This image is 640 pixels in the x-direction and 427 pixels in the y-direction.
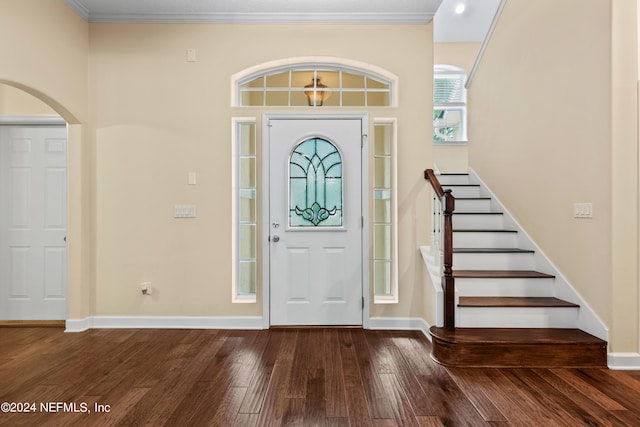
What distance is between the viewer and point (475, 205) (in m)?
4.40

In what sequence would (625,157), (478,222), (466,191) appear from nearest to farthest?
(625,157), (478,222), (466,191)

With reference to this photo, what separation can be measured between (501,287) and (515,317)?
0.32m

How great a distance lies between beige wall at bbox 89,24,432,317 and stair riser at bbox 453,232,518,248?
41 cm

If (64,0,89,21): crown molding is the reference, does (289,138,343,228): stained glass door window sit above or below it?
below

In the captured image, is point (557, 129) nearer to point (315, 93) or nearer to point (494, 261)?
point (494, 261)

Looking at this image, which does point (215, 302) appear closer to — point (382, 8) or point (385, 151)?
point (385, 151)

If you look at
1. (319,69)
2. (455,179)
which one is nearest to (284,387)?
(319,69)

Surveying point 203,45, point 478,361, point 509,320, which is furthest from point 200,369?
point 203,45

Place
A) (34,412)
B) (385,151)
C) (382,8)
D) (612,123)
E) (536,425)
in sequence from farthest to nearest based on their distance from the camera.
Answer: (385,151), (382,8), (612,123), (34,412), (536,425)

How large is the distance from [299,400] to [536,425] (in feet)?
4.29

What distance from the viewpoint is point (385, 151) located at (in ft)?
12.5

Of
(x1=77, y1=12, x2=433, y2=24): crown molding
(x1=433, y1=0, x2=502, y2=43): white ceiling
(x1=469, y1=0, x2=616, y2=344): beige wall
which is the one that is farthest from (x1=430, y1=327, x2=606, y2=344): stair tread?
(x1=433, y1=0, x2=502, y2=43): white ceiling

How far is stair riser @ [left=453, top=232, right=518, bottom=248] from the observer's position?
3.82 m

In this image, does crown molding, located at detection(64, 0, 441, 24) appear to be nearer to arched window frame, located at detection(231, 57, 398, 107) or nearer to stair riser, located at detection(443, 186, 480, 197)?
arched window frame, located at detection(231, 57, 398, 107)
